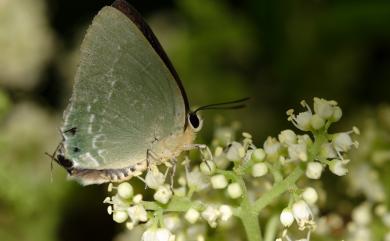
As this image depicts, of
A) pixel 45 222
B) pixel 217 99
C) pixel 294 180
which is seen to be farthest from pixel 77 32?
pixel 294 180

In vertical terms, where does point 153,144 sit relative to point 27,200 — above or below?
above

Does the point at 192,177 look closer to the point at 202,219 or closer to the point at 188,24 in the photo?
the point at 202,219

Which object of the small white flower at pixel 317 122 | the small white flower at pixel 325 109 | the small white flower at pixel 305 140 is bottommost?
the small white flower at pixel 305 140

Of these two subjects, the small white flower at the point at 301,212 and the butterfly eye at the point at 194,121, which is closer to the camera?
the small white flower at the point at 301,212

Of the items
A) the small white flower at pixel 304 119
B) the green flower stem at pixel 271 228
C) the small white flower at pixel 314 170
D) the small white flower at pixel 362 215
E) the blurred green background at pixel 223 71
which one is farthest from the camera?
the blurred green background at pixel 223 71

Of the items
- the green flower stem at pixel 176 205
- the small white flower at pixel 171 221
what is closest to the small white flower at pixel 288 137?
the green flower stem at pixel 176 205

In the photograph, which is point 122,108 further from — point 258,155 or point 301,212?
point 301,212

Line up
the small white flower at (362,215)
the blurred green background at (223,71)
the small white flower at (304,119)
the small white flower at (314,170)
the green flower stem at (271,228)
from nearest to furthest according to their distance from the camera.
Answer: the small white flower at (314,170) < the small white flower at (304,119) < the green flower stem at (271,228) < the small white flower at (362,215) < the blurred green background at (223,71)

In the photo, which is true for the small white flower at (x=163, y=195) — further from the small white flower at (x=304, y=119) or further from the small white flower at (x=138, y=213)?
the small white flower at (x=304, y=119)
